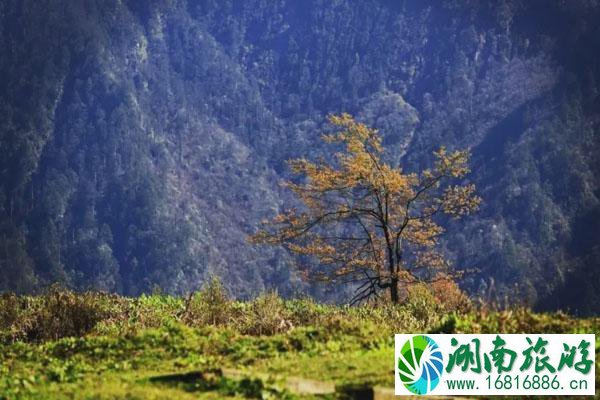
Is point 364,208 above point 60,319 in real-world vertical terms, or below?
above

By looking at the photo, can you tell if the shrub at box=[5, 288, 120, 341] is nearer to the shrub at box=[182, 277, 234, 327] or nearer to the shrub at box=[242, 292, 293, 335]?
the shrub at box=[182, 277, 234, 327]

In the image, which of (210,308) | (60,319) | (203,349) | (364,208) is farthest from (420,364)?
(364,208)

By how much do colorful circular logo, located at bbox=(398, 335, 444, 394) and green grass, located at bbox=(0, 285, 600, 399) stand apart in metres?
0.23

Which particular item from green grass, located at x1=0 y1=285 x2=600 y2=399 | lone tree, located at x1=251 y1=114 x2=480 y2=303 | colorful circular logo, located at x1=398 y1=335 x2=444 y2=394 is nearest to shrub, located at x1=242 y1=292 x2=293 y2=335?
green grass, located at x1=0 y1=285 x2=600 y2=399

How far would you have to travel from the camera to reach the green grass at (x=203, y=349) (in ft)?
36.7

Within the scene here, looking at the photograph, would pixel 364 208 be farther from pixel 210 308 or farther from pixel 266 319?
pixel 266 319

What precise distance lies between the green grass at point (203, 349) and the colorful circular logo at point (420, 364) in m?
0.23

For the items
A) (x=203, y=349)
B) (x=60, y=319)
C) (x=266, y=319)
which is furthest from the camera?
(x=60, y=319)

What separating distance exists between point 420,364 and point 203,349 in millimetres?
4251

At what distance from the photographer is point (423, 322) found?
18.3m

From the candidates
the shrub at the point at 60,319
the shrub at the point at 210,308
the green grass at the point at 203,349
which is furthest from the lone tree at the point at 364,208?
the shrub at the point at 60,319

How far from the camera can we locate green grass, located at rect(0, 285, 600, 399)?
11188mm

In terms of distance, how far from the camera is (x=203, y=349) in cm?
1394

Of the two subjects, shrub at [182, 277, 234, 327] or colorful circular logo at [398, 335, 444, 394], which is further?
shrub at [182, 277, 234, 327]
